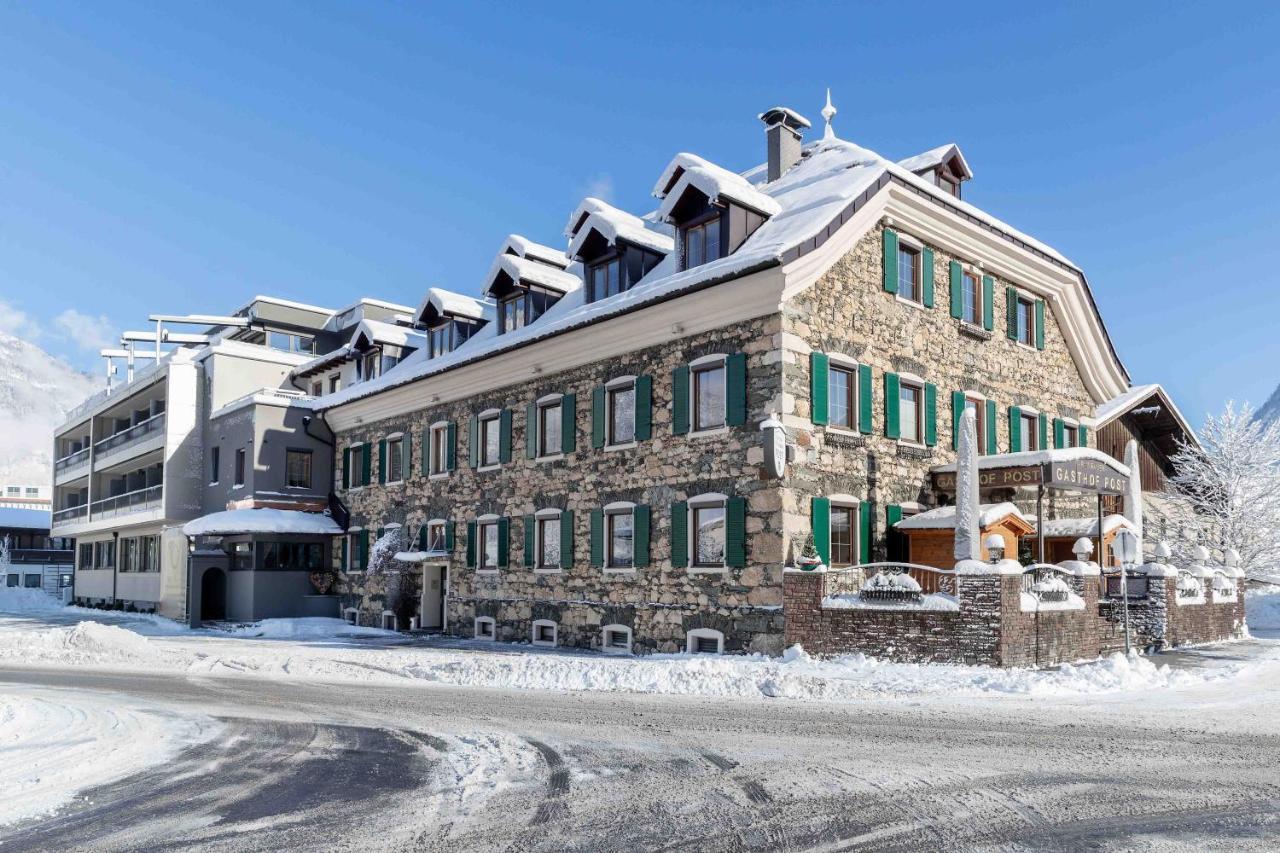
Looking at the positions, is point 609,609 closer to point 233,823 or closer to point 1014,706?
point 1014,706

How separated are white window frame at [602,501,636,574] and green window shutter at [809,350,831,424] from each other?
4.57 meters

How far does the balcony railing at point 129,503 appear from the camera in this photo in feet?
126

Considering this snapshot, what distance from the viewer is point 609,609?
75.1 feet

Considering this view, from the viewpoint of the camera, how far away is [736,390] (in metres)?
20.3

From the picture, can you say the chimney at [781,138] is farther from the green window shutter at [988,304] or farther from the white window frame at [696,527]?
the white window frame at [696,527]

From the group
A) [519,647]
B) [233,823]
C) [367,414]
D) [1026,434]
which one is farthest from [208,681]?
[1026,434]

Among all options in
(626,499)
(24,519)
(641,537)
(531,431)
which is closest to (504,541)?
(531,431)

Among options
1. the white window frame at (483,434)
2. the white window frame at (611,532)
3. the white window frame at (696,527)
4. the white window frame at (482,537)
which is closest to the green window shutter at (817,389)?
the white window frame at (696,527)

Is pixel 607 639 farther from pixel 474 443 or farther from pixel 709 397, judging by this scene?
pixel 474 443

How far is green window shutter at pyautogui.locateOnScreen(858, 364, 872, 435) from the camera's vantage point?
21022mm

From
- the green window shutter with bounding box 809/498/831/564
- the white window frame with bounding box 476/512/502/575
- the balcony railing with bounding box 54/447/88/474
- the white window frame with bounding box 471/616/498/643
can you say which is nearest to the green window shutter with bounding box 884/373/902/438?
the green window shutter with bounding box 809/498/831/564

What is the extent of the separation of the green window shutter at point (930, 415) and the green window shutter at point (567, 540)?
8.01 m

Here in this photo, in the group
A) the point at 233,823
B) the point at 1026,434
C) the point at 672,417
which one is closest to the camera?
the point at 233,823

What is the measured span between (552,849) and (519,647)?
689 inches
